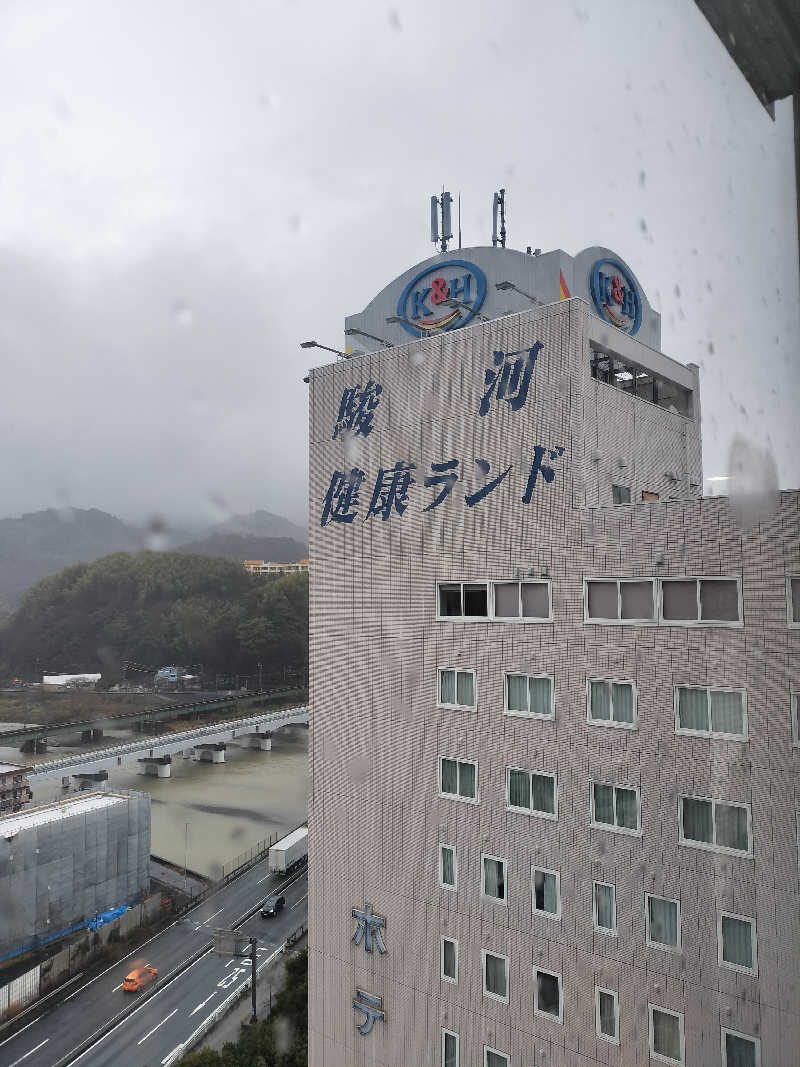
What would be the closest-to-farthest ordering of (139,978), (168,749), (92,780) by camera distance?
1. (139,978)
2. (92,780)
3. (168,749)

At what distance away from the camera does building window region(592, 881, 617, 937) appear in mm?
2220

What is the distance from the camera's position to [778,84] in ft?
2.05

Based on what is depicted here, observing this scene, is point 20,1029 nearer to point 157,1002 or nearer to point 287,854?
point 157,1002

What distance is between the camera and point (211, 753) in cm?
1361

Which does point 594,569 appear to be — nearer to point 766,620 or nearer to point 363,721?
point 766,620

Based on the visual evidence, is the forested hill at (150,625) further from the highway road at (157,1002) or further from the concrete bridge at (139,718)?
the highway road at (157,1002)

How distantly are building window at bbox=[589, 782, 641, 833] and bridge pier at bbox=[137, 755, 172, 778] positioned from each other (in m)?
11.4

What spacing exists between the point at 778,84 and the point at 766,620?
160cm

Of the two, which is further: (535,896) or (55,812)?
(55,812)

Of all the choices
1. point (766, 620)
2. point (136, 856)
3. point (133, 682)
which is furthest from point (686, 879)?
point (133, 682)

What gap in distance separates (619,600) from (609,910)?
3.29 ft

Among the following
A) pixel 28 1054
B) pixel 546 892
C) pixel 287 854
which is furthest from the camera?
pixel 287 854

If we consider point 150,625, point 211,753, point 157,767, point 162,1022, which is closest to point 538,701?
point 162,1022

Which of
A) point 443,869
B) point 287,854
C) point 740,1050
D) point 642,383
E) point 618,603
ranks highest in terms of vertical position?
point 642,383
